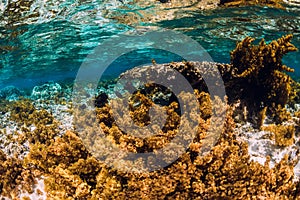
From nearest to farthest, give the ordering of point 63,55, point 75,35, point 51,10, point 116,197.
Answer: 1. point 116,197
2. point 51,10
3. point 75,35
4. point 63,55

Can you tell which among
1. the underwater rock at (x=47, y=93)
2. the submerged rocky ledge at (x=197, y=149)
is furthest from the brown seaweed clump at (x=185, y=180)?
the underwater rock at (x=47, y=93)

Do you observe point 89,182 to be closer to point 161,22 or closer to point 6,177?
point 6,177

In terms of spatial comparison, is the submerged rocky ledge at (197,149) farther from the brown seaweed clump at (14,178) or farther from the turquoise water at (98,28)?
the turquoise water at (98,28)

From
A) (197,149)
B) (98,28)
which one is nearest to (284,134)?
(197,149)

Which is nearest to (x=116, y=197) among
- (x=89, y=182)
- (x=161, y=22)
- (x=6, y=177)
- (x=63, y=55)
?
(x=89, y=182)

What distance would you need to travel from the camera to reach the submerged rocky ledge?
5.53 meters

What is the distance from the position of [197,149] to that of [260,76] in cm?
427

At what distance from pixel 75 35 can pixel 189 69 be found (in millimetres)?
8798

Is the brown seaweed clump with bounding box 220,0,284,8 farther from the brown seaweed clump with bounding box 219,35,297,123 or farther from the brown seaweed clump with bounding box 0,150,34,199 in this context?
the brown seaweed clump with bounding box 0,150,34,199

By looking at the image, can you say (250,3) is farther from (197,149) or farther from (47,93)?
(47,93)

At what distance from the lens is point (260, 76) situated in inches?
337

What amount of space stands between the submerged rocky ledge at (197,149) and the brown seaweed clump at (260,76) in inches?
1.2

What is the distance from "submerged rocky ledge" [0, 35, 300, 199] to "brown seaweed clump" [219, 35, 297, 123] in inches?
1.2

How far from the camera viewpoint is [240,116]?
8.83 metres
